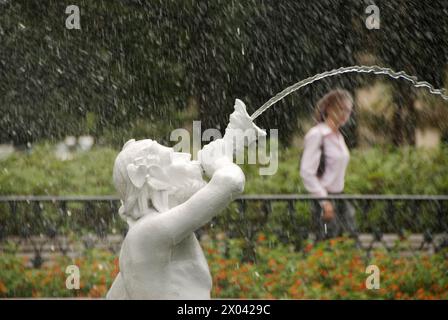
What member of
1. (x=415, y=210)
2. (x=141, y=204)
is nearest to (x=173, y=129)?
(x=415, y=210)

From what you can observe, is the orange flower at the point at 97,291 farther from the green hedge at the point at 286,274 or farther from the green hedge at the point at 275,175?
the green hedge at the point at 275,175

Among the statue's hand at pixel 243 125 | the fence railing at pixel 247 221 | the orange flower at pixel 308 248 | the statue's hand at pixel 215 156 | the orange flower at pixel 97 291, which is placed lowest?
the orange flower at pixel 97 291

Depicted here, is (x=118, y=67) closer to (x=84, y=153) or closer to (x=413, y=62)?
(x=84, y=153)

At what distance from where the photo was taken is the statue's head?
182 inches

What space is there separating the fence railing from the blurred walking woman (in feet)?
0.36

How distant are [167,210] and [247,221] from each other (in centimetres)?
418

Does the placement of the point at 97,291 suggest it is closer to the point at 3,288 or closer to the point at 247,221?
the point at 3,288

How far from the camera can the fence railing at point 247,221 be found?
28.6 ft

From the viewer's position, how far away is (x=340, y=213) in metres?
8.62

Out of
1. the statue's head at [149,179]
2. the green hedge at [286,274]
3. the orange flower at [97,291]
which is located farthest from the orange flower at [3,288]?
the statue's head at [149,179]

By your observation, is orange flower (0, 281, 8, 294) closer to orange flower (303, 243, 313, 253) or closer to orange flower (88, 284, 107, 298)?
orange flower (88, 284, 107, 298)

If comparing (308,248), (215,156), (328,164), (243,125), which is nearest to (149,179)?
(215,156)

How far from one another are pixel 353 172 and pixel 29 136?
4.32m

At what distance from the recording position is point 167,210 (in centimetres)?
465
